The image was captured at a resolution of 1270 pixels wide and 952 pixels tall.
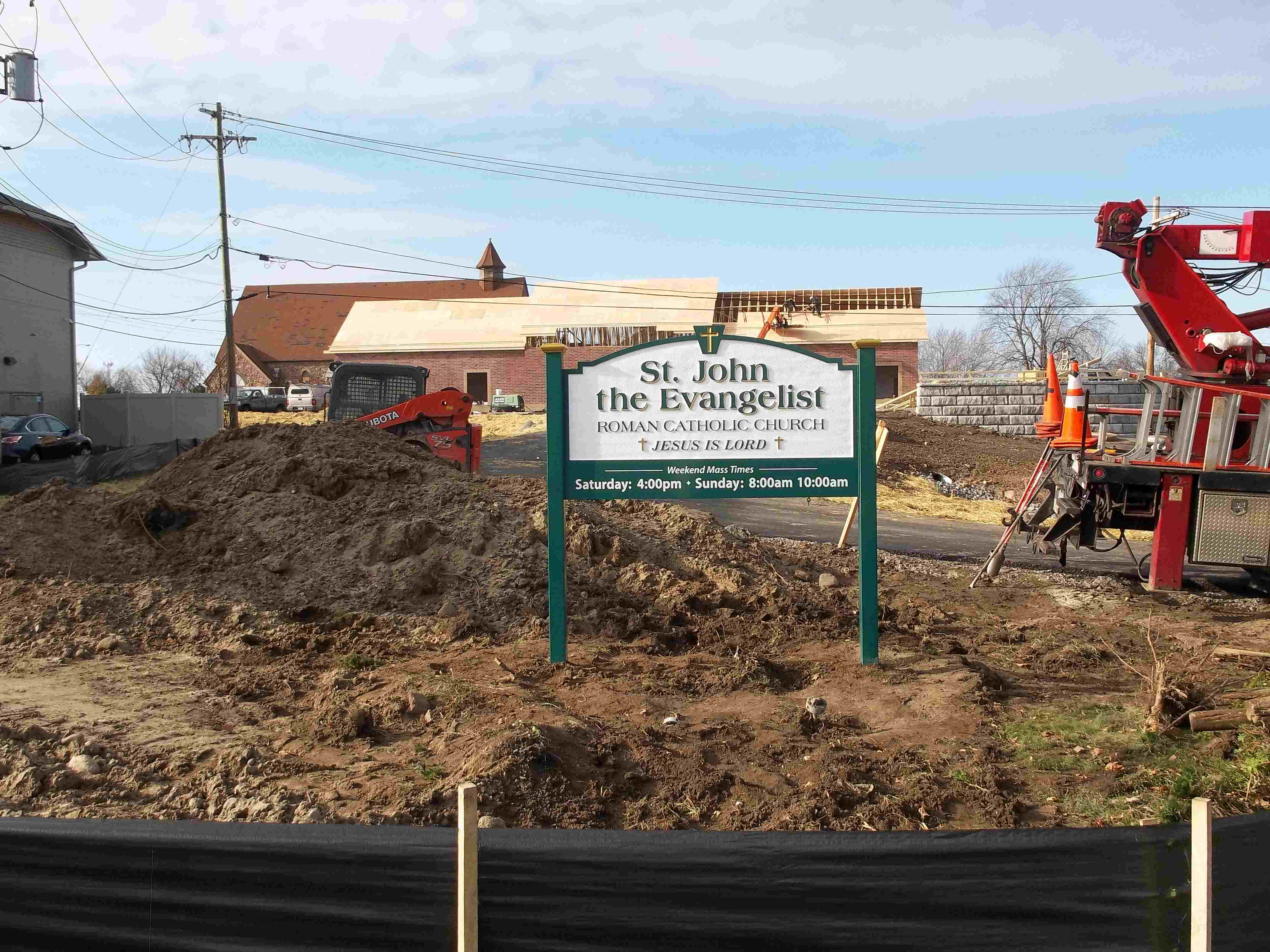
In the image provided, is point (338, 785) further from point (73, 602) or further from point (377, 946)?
point (73, 602)

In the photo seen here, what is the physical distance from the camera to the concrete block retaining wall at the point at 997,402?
3259 cm

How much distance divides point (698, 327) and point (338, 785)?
3964mm

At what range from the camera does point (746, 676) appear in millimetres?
7418

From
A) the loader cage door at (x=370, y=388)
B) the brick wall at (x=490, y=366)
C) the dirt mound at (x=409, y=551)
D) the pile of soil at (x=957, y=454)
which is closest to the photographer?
the dirt mound at (x=409, y=551)

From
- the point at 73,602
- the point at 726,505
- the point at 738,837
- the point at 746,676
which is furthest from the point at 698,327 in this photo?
the point at 726,505

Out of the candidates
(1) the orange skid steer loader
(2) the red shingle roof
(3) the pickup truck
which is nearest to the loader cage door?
(1) the orange skid steer loader

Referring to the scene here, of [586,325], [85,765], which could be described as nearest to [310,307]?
[586,325]

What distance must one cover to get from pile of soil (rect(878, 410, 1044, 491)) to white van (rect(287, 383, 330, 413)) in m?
26.0

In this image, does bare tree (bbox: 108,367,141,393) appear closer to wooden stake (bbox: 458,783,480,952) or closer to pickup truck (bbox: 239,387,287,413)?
pickup truck (bbox: 239,387,287,413)

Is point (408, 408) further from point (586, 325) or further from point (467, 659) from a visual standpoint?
point (586, 325)

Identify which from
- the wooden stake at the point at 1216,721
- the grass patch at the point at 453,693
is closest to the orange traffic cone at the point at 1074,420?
the wooden stake at the point at 1216,721

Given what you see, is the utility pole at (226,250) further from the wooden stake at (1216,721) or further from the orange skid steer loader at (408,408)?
the wooden stake at (1216,721)

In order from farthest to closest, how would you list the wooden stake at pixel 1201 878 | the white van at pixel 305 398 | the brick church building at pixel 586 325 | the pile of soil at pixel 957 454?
the white van at pixel 305 398 < the brick church building at pixel 586 325 < the pile of soil at pixel 957 454 < the wooden stake at pixel 1201 878

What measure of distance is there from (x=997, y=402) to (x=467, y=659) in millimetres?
28546
